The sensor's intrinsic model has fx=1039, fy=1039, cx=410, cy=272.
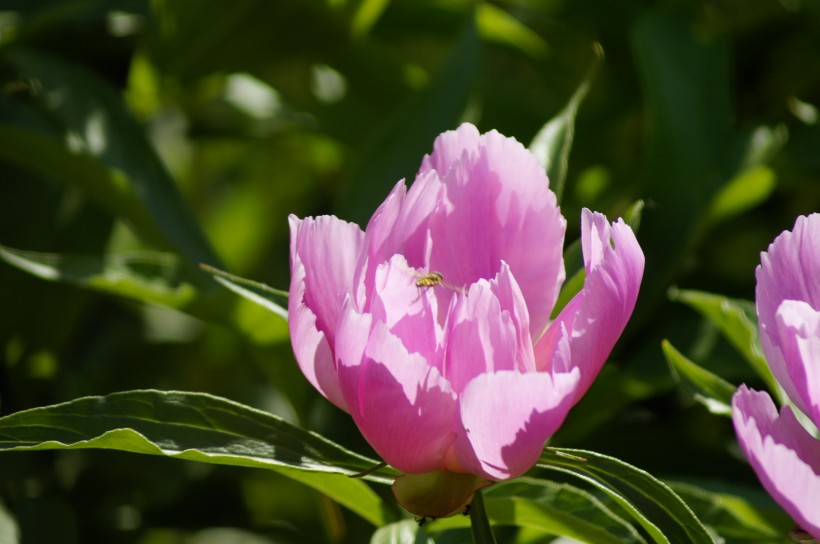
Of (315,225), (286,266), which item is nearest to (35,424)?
(315,225)

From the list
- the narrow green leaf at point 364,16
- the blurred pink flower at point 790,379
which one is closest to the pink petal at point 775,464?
the blurred pink flower at point 790,379

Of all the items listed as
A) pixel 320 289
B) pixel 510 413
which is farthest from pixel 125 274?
pixel 510 413

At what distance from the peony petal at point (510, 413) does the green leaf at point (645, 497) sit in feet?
0.16

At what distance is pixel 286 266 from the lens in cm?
119

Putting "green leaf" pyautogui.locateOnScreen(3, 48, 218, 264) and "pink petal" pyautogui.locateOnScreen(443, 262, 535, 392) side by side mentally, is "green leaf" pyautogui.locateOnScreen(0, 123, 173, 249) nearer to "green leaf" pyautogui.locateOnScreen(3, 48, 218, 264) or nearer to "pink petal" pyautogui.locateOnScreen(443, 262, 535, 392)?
"green leaf" pyautogui.locateOnScreen(3, 48, 218, 264)

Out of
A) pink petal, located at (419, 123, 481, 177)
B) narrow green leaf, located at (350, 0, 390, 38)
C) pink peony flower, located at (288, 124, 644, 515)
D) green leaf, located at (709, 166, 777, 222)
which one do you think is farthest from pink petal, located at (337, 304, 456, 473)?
narrow green leaf, located at (350, 0, 390, 38)

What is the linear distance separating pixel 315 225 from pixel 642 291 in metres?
0.35

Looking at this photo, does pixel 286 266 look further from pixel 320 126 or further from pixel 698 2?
pixel 698 2

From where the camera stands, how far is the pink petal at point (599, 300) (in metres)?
0.44

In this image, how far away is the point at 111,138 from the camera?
2.72 feet

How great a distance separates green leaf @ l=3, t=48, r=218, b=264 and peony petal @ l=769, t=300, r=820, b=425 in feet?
1.53

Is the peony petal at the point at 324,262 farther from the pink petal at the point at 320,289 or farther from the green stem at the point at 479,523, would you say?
the green stem at the point at 479,523

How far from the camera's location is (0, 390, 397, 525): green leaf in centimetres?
47

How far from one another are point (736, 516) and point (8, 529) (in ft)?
1.67
